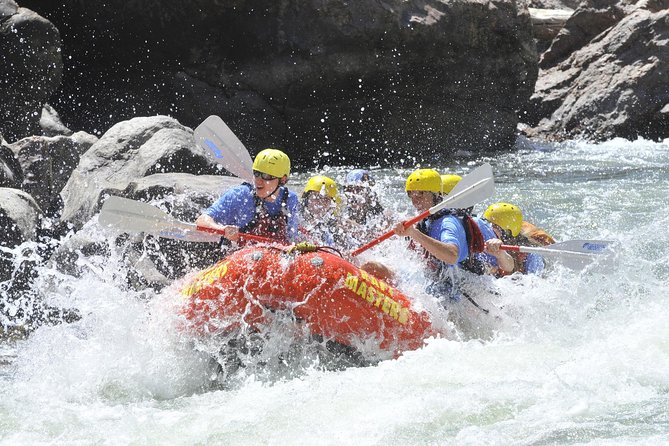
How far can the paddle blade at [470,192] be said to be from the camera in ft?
18.6

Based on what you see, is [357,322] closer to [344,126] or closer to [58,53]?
[58,53]

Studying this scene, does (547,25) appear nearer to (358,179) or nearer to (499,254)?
(358,179)

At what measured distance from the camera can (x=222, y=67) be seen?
1298 centimetres

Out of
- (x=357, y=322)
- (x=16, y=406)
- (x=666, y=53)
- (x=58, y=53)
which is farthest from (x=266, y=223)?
(x=666, y=53)

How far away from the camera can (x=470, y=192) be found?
5.68 metres

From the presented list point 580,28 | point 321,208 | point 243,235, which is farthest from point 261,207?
point 580,28

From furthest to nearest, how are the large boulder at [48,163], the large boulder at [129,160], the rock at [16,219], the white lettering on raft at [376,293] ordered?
the large boulder at [48,163] → the large boulder at [129,160] → the rock at [16,219] → the white lettering on raft at [376,293]

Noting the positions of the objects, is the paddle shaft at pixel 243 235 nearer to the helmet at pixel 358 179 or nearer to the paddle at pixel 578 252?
the helmet at pixel 358 179

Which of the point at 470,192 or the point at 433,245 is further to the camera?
the point at 470,192

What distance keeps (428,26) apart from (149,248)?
725 cm

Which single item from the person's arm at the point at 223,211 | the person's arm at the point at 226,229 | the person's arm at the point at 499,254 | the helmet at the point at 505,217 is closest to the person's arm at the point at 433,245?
the person's arm at the point at 499,254

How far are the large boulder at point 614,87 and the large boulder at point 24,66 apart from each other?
331 inches

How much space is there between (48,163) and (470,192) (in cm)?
483

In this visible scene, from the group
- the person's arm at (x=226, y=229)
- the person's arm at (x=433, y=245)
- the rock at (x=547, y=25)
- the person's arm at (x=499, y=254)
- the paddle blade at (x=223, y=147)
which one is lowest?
the person's arm at (x=499, y=254)
